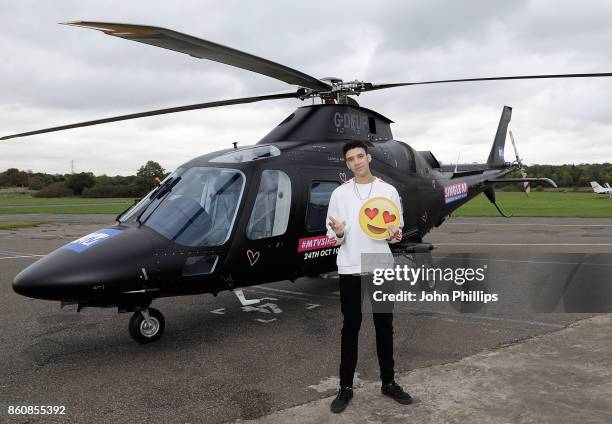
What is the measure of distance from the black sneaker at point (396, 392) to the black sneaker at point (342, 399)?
293 millimetres

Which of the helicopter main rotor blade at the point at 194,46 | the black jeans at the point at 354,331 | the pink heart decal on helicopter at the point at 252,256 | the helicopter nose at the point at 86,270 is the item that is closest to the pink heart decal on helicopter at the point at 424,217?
the helicopter main rotor blade at the point at 194,46

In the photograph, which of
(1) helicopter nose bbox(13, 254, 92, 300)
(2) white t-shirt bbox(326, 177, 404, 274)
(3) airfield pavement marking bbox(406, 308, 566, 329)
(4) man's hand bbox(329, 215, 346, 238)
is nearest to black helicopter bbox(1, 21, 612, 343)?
(1) helicopter nose bbox(13, 254, 92, 300)

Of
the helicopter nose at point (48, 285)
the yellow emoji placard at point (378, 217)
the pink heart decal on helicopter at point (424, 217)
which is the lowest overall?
the helicopter nose at point (48, 285)

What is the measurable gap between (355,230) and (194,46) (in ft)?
7.76

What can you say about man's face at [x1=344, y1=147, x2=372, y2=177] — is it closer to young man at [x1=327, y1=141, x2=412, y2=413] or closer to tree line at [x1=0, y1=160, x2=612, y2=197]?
young man at [x1=327, y1=141, x2=412, y2=413]

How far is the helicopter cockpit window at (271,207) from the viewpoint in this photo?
6.07m

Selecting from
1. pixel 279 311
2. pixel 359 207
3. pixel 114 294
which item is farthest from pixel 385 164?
pixel 114 294

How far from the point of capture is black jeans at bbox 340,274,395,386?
3.95 m

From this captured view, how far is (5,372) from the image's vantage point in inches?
193

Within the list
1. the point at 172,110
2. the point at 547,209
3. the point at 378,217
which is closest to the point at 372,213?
the point at 378,217

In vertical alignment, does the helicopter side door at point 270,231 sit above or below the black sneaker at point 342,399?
above

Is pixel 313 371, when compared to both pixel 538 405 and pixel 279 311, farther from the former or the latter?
pixel 279 311

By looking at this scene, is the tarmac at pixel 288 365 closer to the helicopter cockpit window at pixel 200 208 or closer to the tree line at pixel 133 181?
the helicopter cockpit window at pixel 200 208

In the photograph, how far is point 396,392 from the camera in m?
3.91
